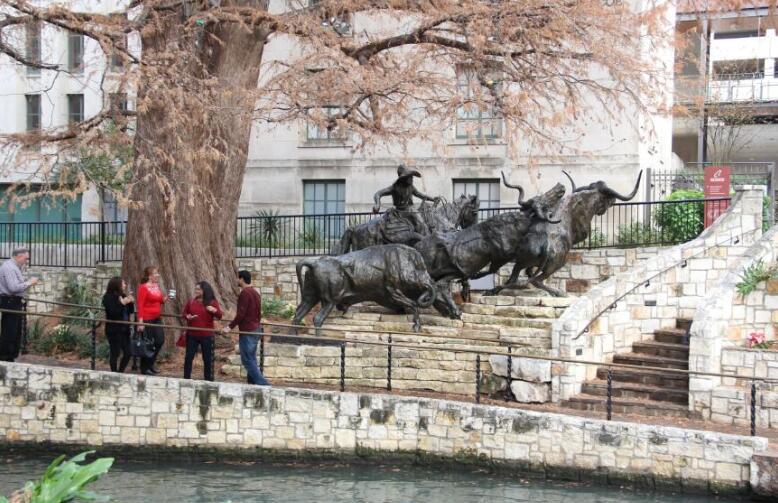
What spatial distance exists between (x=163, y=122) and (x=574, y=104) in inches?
259

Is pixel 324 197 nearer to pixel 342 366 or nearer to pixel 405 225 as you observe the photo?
pixel 405 225

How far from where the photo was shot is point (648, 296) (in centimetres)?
1543

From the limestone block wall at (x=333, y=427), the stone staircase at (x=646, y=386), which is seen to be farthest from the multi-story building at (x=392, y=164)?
the limestone block wall at (x=333, y=427)


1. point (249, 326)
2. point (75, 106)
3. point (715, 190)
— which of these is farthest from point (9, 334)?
point (75, 106)

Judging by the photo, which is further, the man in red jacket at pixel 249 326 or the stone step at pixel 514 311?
the stone step at pixel 514 311

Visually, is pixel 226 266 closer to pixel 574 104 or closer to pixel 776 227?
pixel 574 104

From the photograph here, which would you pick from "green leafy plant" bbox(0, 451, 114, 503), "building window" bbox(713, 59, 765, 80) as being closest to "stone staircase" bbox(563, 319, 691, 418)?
"green leafy plant" bbox(0, 451, 114, 503)

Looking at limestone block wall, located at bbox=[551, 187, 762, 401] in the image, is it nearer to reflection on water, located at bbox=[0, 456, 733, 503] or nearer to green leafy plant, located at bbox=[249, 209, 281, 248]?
reflection on water, located at bbox=[0, 456, 733, 503]

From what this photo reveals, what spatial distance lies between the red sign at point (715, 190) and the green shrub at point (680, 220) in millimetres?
277

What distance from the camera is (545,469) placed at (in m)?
11.9

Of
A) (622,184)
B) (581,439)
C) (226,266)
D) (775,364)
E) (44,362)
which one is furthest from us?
(622,184)

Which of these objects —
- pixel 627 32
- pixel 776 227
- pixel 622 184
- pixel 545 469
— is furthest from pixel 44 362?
pixel 622 184

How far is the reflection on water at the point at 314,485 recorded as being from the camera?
1109cm

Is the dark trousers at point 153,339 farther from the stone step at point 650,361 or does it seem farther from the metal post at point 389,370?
the stone step at point 650,361
